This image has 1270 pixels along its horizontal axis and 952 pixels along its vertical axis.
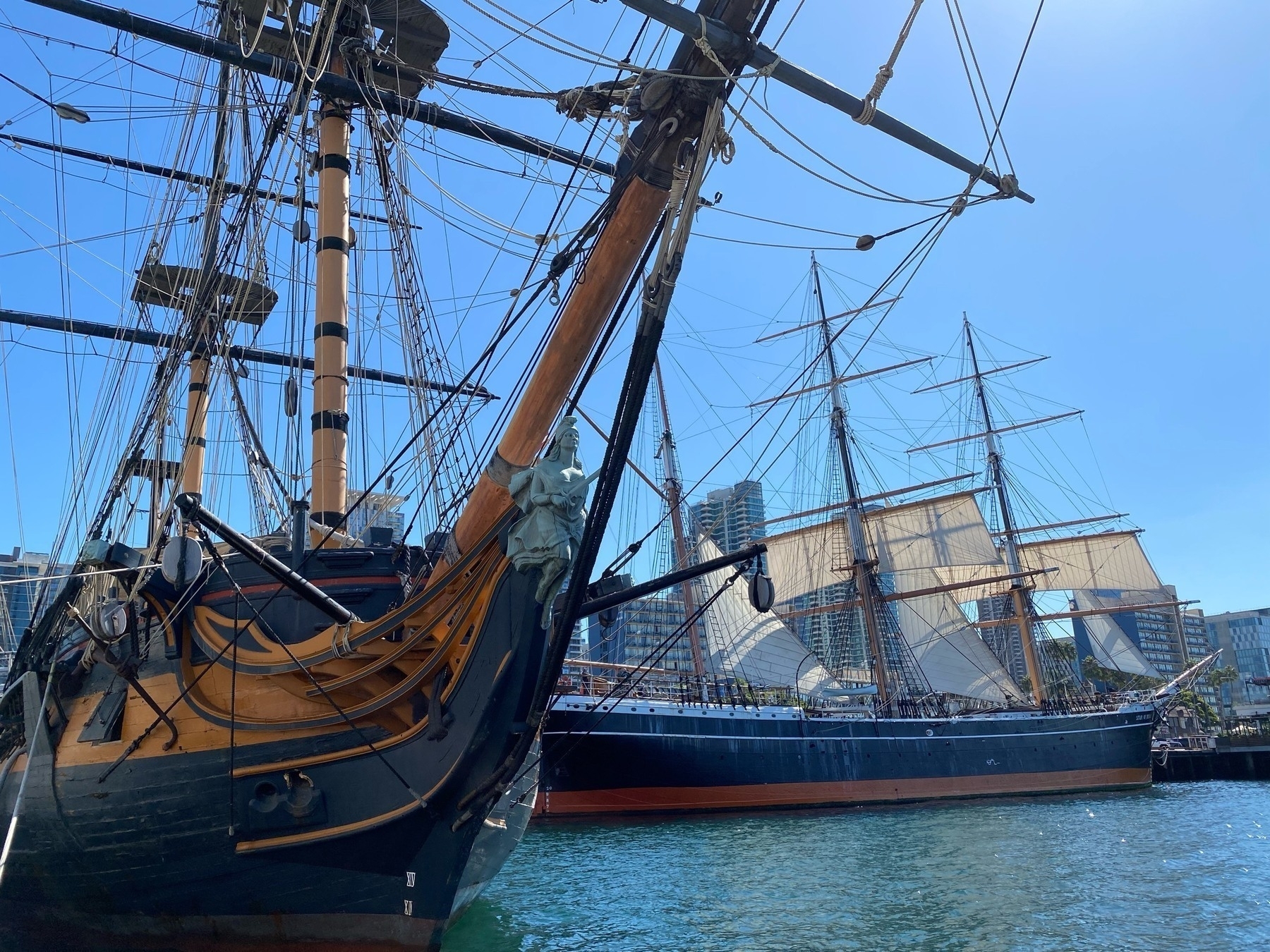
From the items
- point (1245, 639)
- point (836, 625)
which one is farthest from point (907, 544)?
point (1245, 639)

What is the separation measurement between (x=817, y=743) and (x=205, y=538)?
25440mm

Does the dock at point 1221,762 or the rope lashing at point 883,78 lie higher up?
the rope lashing at point 883,78

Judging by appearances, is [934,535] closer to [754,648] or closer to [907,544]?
[907,544]

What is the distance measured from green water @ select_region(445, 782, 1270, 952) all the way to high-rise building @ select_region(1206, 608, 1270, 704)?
446 feet

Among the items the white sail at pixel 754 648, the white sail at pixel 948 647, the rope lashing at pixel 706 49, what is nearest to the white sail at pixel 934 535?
the white sail at pixel 948 647

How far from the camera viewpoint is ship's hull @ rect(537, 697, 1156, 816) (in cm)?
2509

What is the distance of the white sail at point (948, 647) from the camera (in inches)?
1789

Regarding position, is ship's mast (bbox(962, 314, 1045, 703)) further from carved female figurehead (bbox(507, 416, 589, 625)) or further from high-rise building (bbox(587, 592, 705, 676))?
carved female figurehead (bbox(507, 416, 589, 625))

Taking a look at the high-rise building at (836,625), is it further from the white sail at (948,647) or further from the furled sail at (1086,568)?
the furled sail at (1086,568)

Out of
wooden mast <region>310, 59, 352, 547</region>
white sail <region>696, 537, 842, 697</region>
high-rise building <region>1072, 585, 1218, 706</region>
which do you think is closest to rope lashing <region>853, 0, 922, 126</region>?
wooden mast <region>310, 59, 352, 547</region>

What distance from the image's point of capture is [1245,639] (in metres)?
139

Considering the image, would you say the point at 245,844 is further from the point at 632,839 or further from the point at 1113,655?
the point at 1113,655

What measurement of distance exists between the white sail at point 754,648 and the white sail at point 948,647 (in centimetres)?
628

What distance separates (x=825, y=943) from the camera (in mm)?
9609
